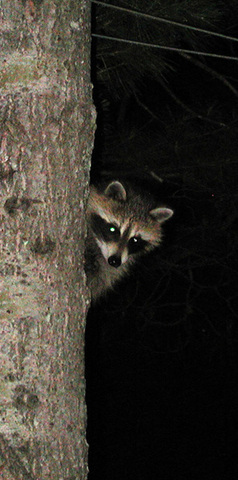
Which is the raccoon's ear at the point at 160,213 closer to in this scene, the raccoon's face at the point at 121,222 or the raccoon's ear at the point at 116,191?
the raccoon's face at the point at 121,222

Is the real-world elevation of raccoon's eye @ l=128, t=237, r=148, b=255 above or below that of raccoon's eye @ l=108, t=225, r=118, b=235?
below

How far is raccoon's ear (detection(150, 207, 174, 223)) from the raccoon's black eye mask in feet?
1.12

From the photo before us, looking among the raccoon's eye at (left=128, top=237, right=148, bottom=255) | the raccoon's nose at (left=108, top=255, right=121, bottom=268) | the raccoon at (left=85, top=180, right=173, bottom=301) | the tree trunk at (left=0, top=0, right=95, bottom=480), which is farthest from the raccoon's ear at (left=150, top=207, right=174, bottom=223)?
the tree trunk at (left=0, top=0, right=95, bottom=480)

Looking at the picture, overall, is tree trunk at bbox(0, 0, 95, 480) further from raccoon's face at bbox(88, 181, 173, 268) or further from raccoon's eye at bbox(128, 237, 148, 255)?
raccoon's eye at bbox(128, 237, 148, 255)

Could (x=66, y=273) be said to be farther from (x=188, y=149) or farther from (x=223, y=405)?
(x=223, y=405)

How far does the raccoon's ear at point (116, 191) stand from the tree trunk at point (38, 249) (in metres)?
1.78

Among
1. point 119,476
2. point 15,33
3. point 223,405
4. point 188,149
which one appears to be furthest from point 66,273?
point 223,405

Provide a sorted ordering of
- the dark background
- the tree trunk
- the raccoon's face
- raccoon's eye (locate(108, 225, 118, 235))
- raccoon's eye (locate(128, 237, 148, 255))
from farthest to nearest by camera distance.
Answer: raccoon's eye (locate(128, 237, 148, 255)), raccoon's eye (locate(108, 225, 118, 235)), the raccoon's face, the dark background, the tree trunk

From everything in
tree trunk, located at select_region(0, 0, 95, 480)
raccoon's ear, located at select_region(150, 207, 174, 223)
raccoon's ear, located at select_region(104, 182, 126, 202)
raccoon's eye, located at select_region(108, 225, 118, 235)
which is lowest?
tree trunk, located at select_region(0, 0, 95, 480)

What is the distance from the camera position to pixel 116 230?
3.35 m

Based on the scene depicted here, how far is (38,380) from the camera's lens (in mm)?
1347

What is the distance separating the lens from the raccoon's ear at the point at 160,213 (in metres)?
3.57

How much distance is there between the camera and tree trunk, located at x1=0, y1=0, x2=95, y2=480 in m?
1.34

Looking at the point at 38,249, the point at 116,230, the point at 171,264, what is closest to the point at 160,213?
the point at 116,230
